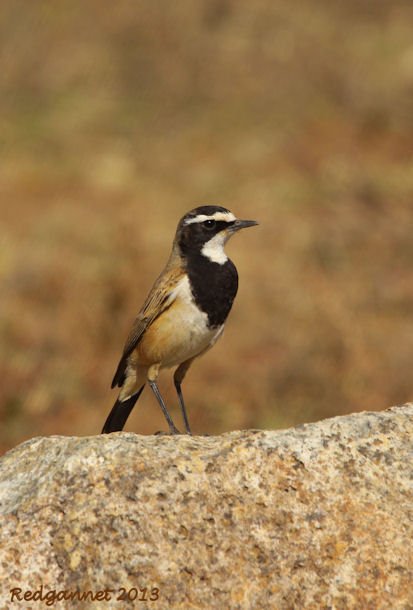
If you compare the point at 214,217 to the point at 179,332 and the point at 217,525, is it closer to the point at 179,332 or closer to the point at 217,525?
the point at 179,332

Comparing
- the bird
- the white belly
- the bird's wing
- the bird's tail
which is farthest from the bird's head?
the bird's tail

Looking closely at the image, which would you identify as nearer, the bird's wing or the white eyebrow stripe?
the bird's wing

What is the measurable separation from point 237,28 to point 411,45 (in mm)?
5685

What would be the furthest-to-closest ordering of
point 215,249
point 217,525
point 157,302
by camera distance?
point 215,249 < point 157,302 < point 217,525

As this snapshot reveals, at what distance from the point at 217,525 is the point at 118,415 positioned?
2.99 metres

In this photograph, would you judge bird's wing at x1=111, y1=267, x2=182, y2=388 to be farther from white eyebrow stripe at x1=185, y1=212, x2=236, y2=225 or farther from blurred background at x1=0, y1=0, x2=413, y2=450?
blurred background at x1=0, y1=0, x2=413, y2=450

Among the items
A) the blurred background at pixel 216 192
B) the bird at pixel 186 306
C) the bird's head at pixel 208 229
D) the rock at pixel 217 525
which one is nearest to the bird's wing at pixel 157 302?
the bird at pixel 186 306

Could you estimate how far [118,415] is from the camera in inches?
301

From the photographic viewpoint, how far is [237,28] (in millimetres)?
29422

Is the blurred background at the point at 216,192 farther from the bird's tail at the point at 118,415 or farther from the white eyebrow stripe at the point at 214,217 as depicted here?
the white eyebrow stripe at the point at 214,217

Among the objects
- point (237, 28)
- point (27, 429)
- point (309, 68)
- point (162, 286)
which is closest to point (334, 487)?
point (162, 286)

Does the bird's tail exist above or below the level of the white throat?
below

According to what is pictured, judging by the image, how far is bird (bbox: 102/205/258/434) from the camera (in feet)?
23.1

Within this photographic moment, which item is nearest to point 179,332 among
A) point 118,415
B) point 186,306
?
point 186,306
